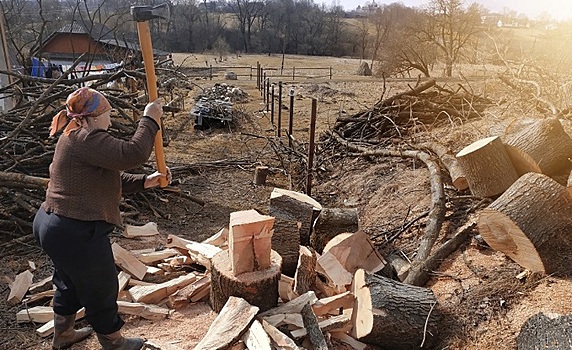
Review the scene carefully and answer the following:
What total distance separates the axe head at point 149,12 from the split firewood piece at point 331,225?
99.1 inches

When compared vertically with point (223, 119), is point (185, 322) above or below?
above

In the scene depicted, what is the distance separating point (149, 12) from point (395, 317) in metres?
2.73

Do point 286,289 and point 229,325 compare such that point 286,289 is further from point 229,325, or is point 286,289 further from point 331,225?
point 331,225

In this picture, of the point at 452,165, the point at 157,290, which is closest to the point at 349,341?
the point at 157,290

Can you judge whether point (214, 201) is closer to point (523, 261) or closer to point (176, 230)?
point (176, 230)

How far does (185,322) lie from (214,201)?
3.61 m

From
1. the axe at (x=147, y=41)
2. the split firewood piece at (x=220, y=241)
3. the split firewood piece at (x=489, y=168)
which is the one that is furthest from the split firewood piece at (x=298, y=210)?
the axe at (x=147, y=41)

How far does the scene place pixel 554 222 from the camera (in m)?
3.60

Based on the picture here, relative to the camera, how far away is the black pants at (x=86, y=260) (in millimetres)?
2582

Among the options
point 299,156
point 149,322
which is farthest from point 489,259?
point 299,156

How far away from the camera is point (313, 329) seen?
3084 millimetres

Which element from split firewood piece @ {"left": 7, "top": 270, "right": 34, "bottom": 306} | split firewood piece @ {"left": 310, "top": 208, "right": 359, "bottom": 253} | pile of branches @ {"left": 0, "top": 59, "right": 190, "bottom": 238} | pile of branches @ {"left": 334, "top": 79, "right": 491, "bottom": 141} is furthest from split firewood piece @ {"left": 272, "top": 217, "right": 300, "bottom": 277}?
pile of branches @ {"left": 334, "top": 79, "right": 491, "bottom": 141}

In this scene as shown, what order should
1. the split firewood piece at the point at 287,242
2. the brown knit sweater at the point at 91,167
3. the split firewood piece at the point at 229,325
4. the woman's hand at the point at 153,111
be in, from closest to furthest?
the brown knit sweater at the point at 91,167 → the woman's hand at the point at 153,111 → the split firewood piece at the point at 229,325 → the split firewood piece at the point at 287,242

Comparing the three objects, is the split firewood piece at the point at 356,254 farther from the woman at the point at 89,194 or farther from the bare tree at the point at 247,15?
the bare tree at the point at 247,15
